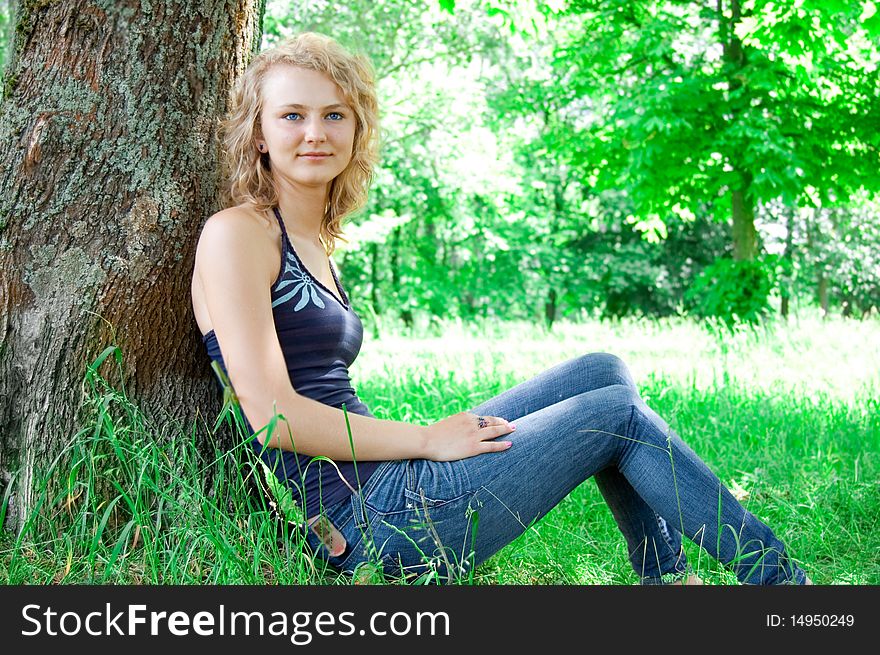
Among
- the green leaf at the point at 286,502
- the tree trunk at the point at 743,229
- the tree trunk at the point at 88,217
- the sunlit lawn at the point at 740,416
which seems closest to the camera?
the green leaf at the point at 286,502

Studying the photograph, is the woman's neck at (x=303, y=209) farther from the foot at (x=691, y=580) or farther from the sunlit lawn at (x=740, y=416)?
the foot at (x=691, y=580)

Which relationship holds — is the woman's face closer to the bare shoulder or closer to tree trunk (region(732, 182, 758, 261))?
the bare shoulder

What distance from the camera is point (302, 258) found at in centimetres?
241

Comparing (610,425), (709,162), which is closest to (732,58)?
(709,162)

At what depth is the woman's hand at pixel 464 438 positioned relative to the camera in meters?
2.28

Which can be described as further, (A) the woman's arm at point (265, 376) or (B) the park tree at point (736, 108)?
(B) the park tree at point (736, 108)

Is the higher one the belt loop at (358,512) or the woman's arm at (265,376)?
the woman's arm at (265,376)

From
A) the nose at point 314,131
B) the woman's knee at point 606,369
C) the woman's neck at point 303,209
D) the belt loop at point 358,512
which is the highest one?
the nose at point 314,131

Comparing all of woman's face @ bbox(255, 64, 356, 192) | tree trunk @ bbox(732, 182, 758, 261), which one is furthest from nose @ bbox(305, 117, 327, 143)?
tree trunk @ bbox(732, 182, 758, 261)

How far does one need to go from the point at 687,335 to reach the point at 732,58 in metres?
4.41

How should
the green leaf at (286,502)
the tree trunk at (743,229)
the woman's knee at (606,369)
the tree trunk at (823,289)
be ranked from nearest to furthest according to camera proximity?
the green leaf at (286,502)
the woman's knee at (606,369)
the tree trunk at (743,229)
the tree trunk at (823,289)

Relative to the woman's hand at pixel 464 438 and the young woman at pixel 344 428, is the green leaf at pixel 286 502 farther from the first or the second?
the woman's hand at pixel 464 438

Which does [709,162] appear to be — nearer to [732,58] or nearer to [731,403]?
[732,58]

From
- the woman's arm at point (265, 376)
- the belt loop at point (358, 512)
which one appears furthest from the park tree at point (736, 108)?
the belt loop at point (358, 512)
